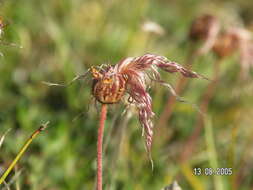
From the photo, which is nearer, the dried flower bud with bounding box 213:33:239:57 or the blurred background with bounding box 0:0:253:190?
the blurred background with bounding box 0:0:253:190

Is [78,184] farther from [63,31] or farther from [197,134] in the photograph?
[63,31]

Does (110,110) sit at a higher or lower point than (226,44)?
lower

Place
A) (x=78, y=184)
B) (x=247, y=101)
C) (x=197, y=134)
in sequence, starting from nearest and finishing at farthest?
(x=78, y=184)
(x=197, y=134)
(x=247, y=101)

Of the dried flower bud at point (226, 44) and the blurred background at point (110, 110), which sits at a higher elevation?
the dried flower bud at point (226, 44)

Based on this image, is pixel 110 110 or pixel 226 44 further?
pixel 226 44

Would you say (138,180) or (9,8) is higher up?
(9,8)

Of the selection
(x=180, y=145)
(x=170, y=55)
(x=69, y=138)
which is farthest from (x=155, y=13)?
(x=69, y=138)

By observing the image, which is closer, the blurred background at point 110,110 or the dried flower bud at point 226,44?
the blurred background at point 110,110

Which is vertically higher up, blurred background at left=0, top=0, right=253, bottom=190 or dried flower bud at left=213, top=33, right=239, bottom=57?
dried flower bud at left=213, top=33, right=239, bottom=57
